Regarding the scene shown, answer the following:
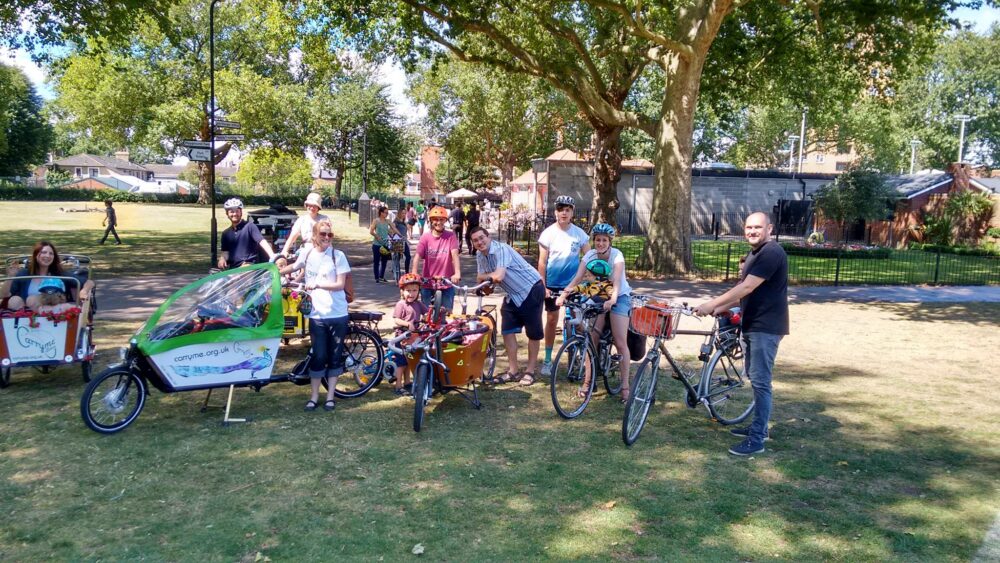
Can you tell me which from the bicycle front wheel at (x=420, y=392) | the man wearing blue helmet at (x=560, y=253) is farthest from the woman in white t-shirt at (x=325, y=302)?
the man wearing blue helmet at (x=560, y=253)

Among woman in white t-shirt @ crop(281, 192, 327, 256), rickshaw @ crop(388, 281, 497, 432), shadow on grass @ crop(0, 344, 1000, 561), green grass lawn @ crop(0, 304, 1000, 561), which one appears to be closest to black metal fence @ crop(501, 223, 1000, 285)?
woman in white t-shirt @ crop(281, 192, 327, 256)

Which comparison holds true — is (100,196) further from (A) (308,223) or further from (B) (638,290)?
(A) (308,223)

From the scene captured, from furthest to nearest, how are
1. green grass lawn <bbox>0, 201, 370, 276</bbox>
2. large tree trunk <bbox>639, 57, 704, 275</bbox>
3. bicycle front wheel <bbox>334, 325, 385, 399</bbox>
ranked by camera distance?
1. green grass lawn <bbox>0, 201, 370, 276</bbox>
2. large tree trunk <bbox>639, 57, 704, 275</bbox>
3. bicycle front wheel <bbox>334, 325, 385, 399</bbox>

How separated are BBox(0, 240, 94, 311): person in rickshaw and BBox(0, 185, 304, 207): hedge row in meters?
56.6

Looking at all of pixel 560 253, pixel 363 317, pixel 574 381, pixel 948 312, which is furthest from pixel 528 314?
pixel 948 312

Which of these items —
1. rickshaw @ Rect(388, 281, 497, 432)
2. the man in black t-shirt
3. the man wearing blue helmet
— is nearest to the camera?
the man in black t-shirt

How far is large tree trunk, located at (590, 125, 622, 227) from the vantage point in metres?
25.7

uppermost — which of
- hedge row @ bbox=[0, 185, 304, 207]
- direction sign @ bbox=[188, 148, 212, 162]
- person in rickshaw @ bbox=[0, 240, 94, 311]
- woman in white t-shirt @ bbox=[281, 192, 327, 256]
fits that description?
direction sign @ bbox=[188, 148, 212, 162]

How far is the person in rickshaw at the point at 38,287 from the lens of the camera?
6.96 metres

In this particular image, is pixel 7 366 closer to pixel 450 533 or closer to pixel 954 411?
pixel 450 533

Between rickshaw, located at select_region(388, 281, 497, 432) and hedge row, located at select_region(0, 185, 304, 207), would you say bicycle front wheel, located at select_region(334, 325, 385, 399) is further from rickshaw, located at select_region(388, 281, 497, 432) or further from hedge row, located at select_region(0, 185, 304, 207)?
hedge row, located at select_region(0, 185, 304, 207)

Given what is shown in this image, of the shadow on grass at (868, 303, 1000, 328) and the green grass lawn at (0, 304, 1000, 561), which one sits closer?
the green grass lawn at (0, 304, 1000, 561)

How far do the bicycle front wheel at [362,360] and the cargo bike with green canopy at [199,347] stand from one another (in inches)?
38.3

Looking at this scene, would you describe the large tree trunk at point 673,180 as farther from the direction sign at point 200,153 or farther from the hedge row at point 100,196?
the hedge row at point 100,196
